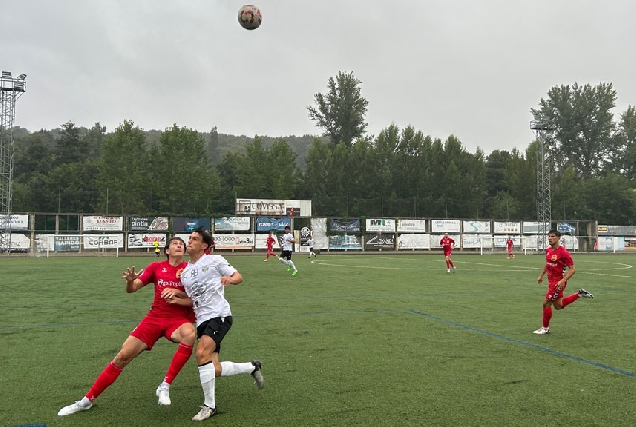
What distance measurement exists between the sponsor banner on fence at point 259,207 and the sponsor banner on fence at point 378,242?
906cm

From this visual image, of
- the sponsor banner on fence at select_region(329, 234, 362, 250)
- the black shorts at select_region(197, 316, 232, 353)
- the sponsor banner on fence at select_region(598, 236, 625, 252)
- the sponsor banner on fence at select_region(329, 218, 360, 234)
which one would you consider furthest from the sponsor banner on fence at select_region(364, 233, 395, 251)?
the black shorts at select_region(197, 316, 232, 353)

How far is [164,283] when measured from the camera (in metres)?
5.40

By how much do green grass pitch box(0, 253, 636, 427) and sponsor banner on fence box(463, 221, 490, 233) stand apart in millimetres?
41909

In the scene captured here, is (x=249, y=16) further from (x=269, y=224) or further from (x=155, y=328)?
(x=269, y=224)

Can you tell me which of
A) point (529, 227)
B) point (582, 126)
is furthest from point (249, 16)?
point (582, 126)

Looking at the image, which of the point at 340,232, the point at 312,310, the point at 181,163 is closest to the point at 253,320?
the point at 312,310

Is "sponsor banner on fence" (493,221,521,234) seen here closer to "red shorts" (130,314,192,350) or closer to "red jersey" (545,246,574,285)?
Answer: "red jersey" (545,246,574,285)

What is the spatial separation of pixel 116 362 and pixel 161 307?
69 cm

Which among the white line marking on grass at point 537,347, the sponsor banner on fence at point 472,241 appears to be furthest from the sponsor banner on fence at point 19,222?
the sponsor banner on fence at point 472,241

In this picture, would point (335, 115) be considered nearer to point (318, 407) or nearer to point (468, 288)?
point (468, 288)

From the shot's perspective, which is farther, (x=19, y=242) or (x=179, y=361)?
(x=19, y=242)

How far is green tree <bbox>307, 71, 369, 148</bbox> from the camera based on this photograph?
256 feet

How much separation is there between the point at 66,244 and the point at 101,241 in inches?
105

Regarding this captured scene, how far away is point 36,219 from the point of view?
4328 cm
